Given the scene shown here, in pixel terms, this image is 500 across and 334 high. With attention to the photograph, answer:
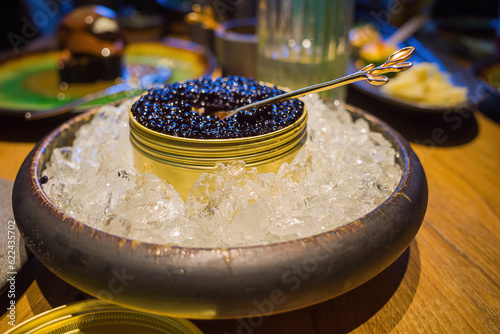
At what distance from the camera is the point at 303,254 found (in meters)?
0.52

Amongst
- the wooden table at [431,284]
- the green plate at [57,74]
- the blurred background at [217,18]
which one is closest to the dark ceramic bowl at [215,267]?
the wooden table at [431,284]

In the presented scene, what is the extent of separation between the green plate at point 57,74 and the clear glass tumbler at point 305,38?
0.29m

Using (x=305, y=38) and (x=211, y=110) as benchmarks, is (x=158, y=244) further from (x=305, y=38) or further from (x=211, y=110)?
(x=305, y=38)

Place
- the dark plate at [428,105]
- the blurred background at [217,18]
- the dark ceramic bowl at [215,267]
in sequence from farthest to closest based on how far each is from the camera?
the blurred background at [217,18]
the dark plate at [428,105]
the dark ceramic bowl at [215,267]

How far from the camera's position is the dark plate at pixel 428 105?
4.22 ft

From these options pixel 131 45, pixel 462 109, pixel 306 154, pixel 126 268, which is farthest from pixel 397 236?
pixel 131 45

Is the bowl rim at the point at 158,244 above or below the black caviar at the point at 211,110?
below

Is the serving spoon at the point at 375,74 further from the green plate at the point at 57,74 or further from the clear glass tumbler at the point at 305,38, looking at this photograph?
the green plate at the point at 57,74

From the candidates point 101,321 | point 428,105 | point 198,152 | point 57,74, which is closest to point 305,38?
point 428,105

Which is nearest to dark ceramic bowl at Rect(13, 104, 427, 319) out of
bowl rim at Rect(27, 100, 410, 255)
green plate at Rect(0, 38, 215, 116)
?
bowl rim at Rect(27, 100, 410, 255)

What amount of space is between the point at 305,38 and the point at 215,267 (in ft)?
3.60

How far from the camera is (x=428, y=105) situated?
128 cm

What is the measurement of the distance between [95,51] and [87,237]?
4.03 ft

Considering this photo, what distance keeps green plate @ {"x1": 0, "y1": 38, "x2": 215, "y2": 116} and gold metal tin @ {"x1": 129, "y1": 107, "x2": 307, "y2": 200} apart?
68cm
